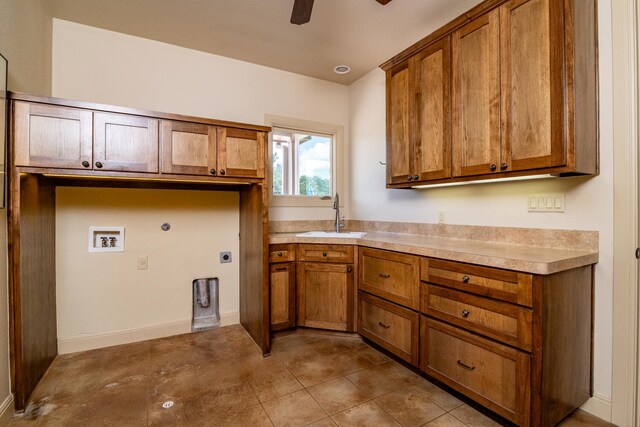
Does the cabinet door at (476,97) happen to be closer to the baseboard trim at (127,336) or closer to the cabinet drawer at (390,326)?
the cabinet drawer at (390,326)

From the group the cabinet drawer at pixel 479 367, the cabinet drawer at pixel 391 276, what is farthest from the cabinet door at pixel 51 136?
the cabinet drawer at pixel 479 367

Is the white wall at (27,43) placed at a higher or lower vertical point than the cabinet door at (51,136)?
higher

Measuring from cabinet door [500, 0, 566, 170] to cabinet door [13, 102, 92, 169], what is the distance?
2573mm

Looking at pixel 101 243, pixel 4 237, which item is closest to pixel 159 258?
pixel 101 243

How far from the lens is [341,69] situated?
3.28 meters

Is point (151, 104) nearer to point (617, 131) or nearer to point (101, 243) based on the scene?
point (101, 243)

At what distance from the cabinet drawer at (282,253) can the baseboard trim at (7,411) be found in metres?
1.73

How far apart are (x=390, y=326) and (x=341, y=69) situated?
2.60 metres

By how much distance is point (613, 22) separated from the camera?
1.65 meters

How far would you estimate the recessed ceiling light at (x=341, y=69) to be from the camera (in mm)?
3215

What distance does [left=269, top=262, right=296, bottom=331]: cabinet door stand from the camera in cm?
272

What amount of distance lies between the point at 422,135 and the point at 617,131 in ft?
3.55

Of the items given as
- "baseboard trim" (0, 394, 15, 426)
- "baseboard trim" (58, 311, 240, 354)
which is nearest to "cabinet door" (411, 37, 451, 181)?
"baseboard trim" (58, 311, 240, 354)

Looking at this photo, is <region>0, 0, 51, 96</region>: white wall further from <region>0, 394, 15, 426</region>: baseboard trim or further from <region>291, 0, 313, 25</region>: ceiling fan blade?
<region>0, 394, 15, 426</region>: baseboard trim
